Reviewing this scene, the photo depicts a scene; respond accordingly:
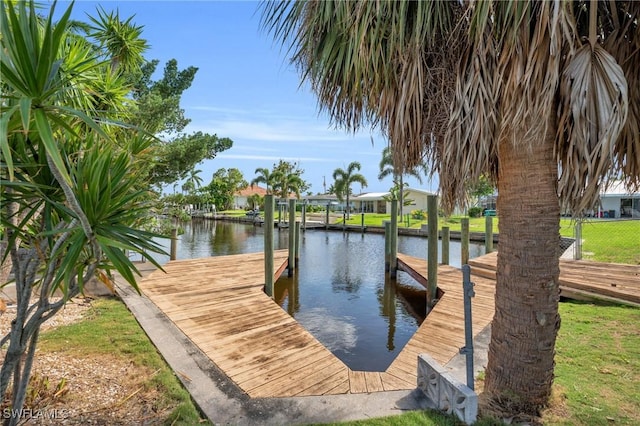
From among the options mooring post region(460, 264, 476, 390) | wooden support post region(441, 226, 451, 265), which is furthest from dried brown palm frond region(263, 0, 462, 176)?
wooden support post region(441, 226, 451, 265)

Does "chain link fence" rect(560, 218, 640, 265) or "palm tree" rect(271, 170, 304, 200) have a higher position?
A: "palm tree" rect(271, 170, 304, 200)

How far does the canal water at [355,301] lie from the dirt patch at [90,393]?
341 centimetres

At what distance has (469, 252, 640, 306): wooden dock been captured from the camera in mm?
6635

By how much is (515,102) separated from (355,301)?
7747mm

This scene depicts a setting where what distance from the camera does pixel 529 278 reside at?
3.12 metres

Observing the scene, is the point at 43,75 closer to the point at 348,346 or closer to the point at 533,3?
the point at 533,3

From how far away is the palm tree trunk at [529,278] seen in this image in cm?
310

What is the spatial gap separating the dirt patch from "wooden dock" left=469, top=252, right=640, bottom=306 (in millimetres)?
5779

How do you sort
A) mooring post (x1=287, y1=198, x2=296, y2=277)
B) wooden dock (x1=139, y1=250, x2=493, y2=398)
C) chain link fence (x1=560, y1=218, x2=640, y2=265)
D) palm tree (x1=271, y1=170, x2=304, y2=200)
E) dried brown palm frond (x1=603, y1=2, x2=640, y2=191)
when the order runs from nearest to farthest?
dried brown palm frond (x1=603, y1=2, x2=640, y2=191)
wooden dock (x1=139, y1=250, x2=493, y2=398)
chain link fence (x1=560, y1=218, x2=640, y2=265)
mooring post (x1=287, y1=198, x2=296, y2=277)
palm tree (x1=271, y1=170, x2=304, y2=200)

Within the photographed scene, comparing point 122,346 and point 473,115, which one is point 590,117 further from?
point 122,346

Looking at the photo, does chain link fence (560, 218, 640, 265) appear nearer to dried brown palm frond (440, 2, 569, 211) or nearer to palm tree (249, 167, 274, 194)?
dried brown palm frond (440, 2, 569, 211)

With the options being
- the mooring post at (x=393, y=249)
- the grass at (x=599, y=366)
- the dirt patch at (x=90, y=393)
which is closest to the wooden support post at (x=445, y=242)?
the mooring post at (x=393, y=249)

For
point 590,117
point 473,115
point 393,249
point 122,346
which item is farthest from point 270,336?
point 393,249

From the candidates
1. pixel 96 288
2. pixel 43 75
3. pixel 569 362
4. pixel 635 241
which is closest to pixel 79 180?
pixel 43 75
